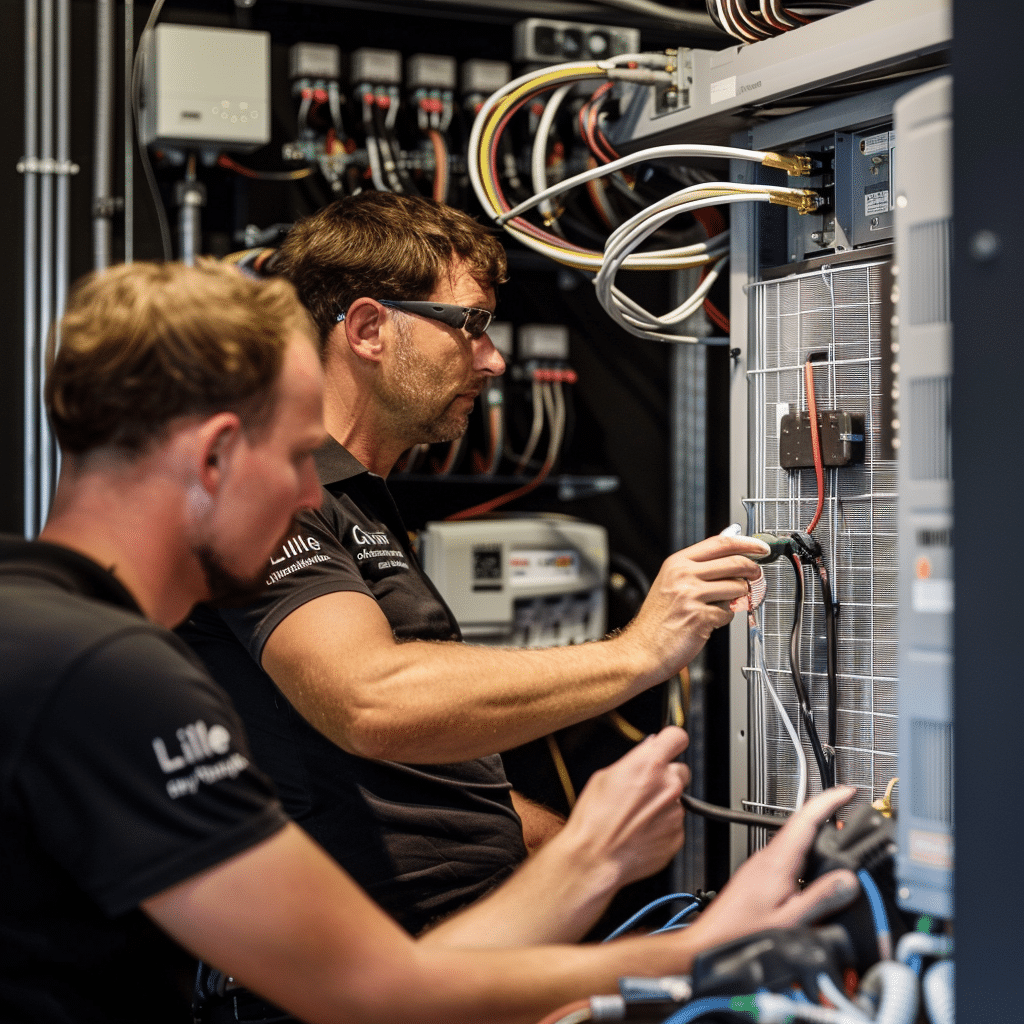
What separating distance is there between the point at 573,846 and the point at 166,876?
1.26 feet

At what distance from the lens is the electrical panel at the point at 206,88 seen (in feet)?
8.91

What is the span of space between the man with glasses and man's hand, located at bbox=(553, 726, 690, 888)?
0.40m

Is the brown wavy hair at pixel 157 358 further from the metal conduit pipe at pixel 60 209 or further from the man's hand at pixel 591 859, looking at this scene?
the metal conduit pipe at pixel 60 209

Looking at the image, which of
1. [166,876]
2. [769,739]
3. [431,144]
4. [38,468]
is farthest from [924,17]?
[38,468]

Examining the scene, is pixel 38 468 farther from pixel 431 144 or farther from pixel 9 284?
pixel 431 144

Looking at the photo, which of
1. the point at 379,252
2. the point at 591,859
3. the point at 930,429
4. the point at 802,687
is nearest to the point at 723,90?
the point at 379,252

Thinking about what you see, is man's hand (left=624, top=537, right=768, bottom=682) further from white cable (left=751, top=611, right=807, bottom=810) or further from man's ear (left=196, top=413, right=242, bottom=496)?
man's ear (left=196, top=413, right=242, bottom=496)

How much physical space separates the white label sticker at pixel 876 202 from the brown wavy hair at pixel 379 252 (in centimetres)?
63

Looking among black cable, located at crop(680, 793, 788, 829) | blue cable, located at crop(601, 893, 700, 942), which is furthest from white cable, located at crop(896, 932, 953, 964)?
blue cable, located at crop(601, 893, 700, 942)

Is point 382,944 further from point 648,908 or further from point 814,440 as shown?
point 814,440

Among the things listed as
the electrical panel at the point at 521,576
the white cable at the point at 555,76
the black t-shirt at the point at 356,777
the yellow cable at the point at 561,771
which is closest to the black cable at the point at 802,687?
the black t-shirt at the point at 356,777

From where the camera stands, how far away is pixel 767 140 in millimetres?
1753

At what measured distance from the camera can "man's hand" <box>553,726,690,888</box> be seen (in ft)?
3.76

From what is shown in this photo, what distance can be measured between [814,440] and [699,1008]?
0.85 meters
